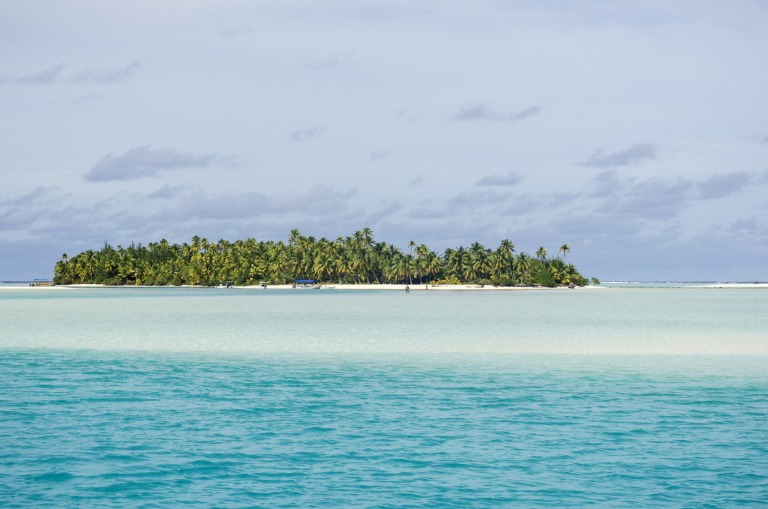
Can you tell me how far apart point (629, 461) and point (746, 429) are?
515cm

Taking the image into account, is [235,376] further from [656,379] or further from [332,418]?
[656,379]

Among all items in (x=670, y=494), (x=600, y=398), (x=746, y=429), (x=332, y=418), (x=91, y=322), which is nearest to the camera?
(x=670, y=494)

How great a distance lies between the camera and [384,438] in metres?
20.2

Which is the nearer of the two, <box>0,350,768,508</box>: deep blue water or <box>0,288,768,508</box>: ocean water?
<box>0,350,768,508</box>: deep blue water

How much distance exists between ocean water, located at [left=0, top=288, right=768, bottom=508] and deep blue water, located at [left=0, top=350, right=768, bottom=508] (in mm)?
72

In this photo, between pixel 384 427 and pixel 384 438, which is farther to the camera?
pixel 384 427

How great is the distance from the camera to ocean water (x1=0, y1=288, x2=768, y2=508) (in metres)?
Answer: 15.9

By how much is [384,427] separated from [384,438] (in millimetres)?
1359

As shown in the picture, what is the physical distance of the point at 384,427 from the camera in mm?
21609

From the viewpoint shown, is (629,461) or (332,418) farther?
(332,418)

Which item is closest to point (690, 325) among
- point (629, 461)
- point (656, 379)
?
point (656, 379)

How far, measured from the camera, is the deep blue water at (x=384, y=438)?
1573cm

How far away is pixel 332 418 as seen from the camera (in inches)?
903

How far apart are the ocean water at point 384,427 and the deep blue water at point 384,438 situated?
72 millimetres
